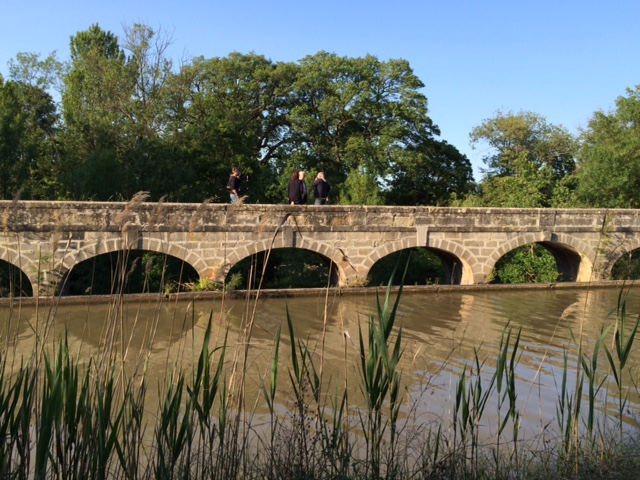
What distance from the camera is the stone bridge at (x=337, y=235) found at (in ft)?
36.8

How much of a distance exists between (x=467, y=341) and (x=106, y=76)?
59.9 feet

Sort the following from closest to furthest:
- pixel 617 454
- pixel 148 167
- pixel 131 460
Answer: pixel 131 460 → pixel 617 454 → pixel 148 167

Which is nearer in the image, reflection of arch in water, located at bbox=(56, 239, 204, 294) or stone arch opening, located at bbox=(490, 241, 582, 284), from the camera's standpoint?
reflection of arch in water, located at bbox=(56, 239, 204, 294)

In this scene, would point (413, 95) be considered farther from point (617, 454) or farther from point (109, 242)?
point (617, 454)

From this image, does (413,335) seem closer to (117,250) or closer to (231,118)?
(117,250)

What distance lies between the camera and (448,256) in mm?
15125

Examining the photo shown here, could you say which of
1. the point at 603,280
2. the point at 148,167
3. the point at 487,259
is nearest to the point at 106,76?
the point at 148,167

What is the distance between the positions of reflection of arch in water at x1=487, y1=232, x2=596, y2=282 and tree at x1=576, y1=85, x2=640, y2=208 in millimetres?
4439

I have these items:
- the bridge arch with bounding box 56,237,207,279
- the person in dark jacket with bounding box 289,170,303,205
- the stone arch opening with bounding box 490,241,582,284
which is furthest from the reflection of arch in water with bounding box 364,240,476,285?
the bridge arch with bounding box 56,237,207,279

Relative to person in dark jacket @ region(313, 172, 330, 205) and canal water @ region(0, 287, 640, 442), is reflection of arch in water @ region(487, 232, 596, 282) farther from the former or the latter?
person in dark jacket @ region(313, 172, 330, 205)

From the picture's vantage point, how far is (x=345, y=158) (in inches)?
977

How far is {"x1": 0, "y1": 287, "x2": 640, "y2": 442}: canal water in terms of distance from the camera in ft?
19.1

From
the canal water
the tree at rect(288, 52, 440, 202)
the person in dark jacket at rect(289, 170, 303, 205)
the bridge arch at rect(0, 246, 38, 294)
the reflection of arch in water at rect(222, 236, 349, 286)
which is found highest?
the tree at rect(288, 52, 440, 202)

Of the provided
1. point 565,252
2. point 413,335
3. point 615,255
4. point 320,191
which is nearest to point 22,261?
point 320,191
